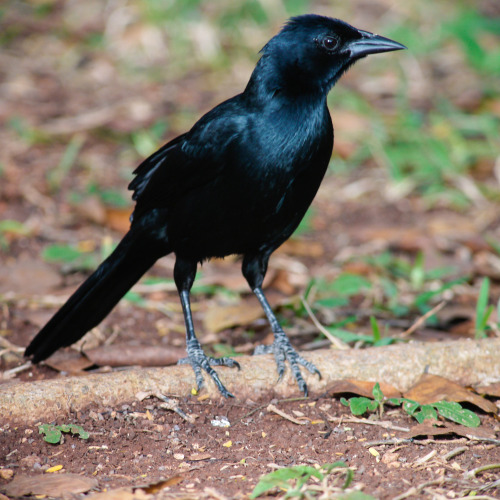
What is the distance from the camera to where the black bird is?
3.16 metres

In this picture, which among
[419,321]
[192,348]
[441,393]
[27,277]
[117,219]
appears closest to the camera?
[441,393]

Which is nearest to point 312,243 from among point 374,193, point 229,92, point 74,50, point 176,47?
point 374,193

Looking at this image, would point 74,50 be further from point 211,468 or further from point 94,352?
point 211,468

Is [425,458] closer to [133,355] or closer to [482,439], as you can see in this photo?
[482,439]

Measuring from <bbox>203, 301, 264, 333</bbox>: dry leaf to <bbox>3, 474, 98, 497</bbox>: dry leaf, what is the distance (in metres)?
1.64

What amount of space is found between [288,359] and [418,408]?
605 mm

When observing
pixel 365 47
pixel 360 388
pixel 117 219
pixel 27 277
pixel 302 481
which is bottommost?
pixel 360 388

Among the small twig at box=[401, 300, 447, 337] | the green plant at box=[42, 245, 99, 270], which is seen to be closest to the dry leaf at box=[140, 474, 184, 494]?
the small twig at box=[401, 300, 447, 337]

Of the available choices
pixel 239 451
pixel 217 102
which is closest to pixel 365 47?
pixel 239 451

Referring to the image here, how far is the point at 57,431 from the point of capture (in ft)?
8.65

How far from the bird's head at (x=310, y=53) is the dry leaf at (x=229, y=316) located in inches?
48.9

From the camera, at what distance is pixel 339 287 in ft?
13.9

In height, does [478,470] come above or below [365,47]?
below

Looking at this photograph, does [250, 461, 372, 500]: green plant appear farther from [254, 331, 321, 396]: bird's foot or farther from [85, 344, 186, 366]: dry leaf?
[85, 344, 186, 366]: dry leaf
